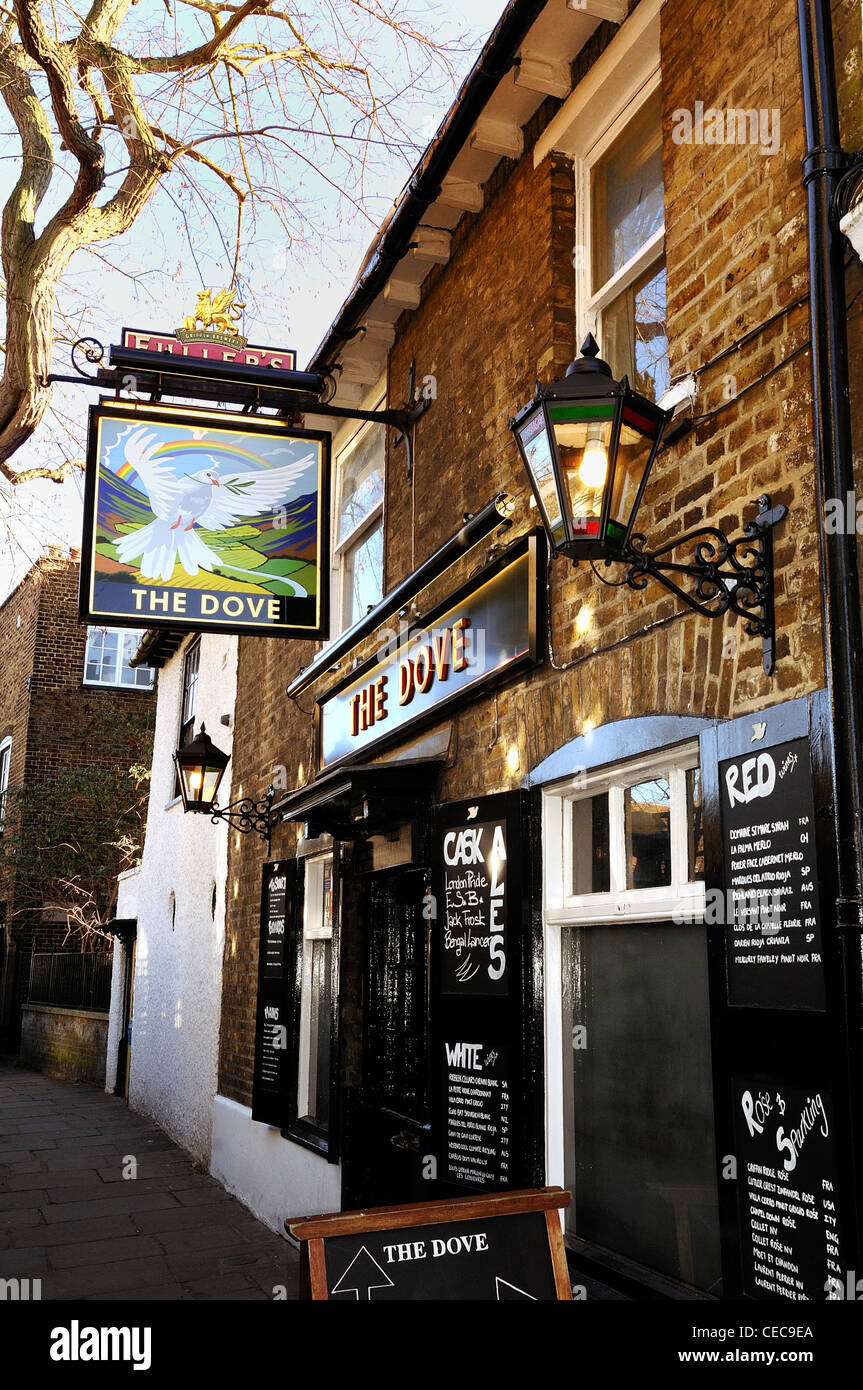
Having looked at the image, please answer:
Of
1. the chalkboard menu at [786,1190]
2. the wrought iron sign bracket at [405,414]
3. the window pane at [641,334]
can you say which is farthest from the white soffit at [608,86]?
the chalkboard menu at [786,1190]

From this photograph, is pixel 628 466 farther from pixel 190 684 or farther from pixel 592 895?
pixel 190 684

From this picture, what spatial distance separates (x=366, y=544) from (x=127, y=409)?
7.20 ft

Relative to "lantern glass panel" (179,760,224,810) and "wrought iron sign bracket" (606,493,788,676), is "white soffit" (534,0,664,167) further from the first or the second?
"lantern glass panel" (179,760,224,810)

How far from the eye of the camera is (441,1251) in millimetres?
3354

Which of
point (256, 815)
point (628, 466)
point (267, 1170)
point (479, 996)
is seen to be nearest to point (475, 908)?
point (479, 996)

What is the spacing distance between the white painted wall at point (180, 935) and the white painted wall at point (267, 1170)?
2.48 feet

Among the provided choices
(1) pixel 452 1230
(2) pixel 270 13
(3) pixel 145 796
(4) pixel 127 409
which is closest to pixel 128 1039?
(3) pixel 145 796

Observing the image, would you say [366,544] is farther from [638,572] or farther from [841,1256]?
[841,1256]

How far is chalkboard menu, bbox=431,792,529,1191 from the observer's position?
16.5ft

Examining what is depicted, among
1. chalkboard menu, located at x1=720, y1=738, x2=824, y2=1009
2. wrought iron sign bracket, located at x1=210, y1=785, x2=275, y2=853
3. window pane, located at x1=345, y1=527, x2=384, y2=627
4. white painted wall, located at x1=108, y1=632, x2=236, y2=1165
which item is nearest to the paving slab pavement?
white painted wall, located at x1=108, y1=632, x2=236, y2=1165

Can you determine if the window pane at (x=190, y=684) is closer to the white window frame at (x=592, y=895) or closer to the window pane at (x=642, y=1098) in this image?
the white window frame at (x=592, y=895)

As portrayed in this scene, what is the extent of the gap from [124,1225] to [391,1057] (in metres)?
3.13

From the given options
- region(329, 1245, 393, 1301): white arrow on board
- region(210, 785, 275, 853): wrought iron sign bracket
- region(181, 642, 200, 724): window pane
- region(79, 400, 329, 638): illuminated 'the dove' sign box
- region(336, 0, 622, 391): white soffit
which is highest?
region(336, 0, 622, 391): white soffit
